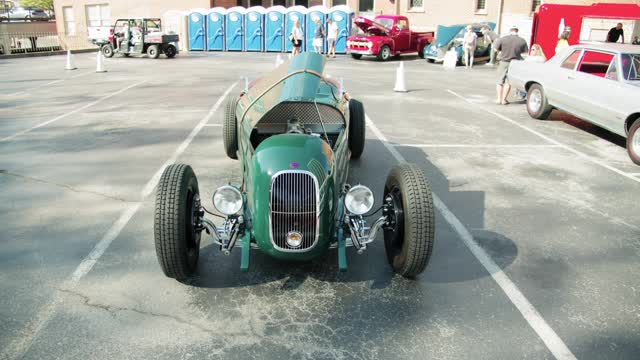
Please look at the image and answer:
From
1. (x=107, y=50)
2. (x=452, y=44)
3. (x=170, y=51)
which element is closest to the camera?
(x=452, y=44)

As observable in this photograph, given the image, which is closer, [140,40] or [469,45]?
[469,45]

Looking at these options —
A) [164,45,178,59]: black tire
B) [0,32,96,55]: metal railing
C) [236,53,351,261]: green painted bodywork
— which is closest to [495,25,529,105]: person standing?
[236,53,351,261]: green painted bodywork

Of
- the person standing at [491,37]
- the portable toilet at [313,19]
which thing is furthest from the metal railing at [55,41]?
the person standing at [491,37]

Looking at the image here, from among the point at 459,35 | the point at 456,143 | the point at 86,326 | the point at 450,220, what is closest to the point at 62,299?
the point at 86,326

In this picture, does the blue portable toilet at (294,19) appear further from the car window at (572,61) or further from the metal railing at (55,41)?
the car window at (572,61)

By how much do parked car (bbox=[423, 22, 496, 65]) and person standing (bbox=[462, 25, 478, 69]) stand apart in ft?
1.80

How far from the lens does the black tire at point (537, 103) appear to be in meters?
11.4

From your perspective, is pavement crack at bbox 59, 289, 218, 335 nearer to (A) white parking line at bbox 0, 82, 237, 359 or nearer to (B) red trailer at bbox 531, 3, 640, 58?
(A) white parking line at bbox 0, 82, 237, 359

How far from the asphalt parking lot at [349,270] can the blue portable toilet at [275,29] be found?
66.1 ft

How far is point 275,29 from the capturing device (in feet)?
95.6

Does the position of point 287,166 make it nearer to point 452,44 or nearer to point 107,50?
point 452,44

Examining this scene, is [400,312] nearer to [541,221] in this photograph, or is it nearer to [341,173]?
[341,173]

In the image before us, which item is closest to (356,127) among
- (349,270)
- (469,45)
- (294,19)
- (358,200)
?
(349,270)

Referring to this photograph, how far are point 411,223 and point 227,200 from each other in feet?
4.91
